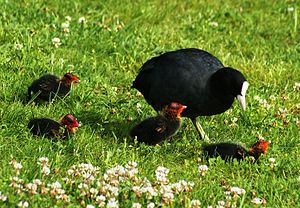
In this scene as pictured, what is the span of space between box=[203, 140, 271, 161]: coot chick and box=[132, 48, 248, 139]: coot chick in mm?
430

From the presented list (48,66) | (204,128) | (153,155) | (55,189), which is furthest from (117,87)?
(55,189)

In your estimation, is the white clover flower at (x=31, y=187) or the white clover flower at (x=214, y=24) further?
the white clover flower at (x=214, y=24)

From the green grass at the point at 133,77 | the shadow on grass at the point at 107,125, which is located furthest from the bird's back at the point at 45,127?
the shadow on grass at the point at 107,125

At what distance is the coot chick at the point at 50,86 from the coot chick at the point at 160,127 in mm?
1222

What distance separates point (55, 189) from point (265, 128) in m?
3.69

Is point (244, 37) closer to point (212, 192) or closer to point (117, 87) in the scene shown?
point (117, 87)

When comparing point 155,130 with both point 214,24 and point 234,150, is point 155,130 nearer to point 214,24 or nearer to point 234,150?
point 234,150

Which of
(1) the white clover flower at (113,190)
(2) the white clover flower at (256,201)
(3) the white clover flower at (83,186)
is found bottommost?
(2) the white clover flower at (256,201)

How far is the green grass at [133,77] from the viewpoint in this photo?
267 inches

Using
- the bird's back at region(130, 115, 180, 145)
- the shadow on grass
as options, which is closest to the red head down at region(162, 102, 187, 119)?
the bird's back at region(130, 115, 180, 145)

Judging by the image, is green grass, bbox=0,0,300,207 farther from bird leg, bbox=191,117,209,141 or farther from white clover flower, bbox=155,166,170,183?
white clover flower, bbox=155,166,170,183

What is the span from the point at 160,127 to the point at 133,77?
2.51 m

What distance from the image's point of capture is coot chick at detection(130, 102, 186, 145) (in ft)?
24.7

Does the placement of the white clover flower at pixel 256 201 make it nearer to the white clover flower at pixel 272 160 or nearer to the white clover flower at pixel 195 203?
the white clover flower at pixel 195 203
